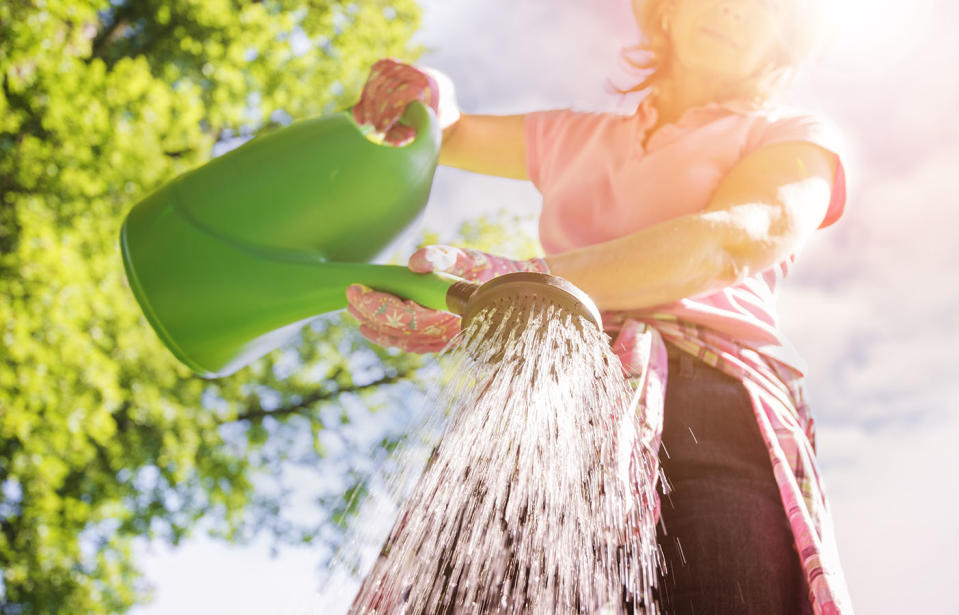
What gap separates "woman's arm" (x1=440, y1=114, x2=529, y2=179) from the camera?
131 centimetres

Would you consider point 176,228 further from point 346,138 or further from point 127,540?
point 127,540

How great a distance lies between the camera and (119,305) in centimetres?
340

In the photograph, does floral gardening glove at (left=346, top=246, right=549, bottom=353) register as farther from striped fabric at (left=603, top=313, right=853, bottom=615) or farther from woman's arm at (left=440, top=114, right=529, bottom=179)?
woman's arm at (left=440, top=114, right=529, bottom=179)

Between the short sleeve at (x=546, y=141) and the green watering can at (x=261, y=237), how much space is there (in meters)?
0.22

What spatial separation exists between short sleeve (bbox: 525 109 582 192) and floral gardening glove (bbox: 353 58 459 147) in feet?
0.51

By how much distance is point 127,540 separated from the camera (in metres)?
3.82

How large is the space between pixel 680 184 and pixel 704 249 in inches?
8.1

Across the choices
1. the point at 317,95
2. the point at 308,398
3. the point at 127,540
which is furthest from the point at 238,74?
the point at 127,540

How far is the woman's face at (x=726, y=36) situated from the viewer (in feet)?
3.50

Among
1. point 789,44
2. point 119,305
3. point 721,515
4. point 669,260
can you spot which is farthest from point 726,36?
point 119,305

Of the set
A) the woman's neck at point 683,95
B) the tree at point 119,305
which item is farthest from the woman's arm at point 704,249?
the tree at point 119,305

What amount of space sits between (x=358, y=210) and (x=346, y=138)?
0.13 m

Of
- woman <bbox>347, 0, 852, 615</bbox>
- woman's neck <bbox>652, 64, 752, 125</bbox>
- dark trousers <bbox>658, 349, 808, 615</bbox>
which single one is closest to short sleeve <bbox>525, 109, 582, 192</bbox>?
woman <bbox>347, 0, 852, 615</bbox>

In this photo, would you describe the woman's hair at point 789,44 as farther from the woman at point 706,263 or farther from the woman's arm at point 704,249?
the woman's arm at point 704,249
